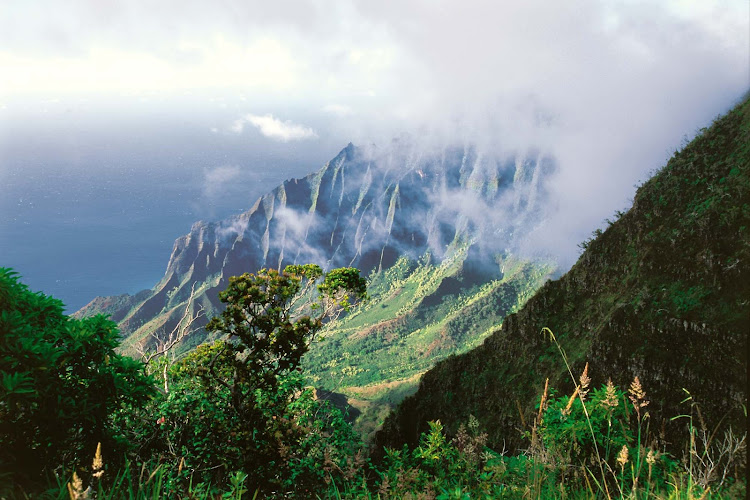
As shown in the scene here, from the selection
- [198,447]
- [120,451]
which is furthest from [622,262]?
[120,451]

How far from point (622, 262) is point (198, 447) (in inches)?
1286

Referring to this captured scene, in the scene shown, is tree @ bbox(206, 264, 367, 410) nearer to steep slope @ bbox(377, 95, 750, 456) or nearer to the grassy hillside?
steep slope @ bbox(377, 95, 750, 456)

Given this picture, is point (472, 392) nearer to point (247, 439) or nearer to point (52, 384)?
point (247, 439)

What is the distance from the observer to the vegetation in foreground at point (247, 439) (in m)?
3.43

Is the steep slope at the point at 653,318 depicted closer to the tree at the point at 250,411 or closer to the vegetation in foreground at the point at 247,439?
the tree at the point at 250,411

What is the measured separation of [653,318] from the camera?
88.8 ft

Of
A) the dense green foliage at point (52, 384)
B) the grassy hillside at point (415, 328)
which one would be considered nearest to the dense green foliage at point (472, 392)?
the dense green foliage at point (52, 384)

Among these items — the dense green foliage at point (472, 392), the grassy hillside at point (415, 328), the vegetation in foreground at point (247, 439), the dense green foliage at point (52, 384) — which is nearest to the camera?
the vegetation in foreground at point (247, 439)

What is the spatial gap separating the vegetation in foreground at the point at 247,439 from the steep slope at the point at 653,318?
1060 cm

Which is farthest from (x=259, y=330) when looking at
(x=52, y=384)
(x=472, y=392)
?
(x=472, y=392)

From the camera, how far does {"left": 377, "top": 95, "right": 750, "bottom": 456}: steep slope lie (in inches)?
904

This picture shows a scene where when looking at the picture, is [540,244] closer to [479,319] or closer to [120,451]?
[479,319]

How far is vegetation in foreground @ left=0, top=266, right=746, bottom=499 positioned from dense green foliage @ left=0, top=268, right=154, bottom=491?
0.03 m

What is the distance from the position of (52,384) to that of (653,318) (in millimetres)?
31083
